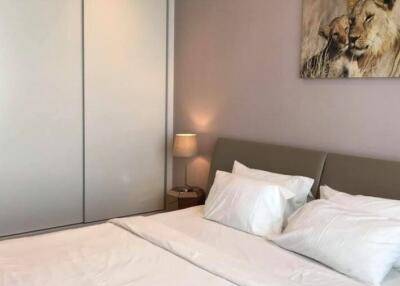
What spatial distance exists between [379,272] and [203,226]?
111cm

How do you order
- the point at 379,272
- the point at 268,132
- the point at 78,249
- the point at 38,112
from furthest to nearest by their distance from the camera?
the point at 38,112
the point at 268,132
the point at 78,249
the point at 379,272

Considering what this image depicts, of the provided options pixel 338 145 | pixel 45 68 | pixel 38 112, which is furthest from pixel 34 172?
pixel 338 145

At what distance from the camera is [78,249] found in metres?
2.22

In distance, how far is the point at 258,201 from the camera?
2.61m

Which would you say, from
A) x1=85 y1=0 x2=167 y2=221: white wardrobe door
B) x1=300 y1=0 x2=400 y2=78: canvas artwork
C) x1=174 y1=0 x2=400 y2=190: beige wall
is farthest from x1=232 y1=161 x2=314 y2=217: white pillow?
x1=85 y1=0 x2=167 y2=221: white wardrobe door

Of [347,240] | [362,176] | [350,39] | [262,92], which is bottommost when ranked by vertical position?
[347,240]

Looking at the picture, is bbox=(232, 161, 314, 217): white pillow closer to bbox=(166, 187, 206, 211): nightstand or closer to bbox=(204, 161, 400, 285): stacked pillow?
bbox=(204, 161, 400, 285): stacked pillow

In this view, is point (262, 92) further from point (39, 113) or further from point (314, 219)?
point (39, 113)

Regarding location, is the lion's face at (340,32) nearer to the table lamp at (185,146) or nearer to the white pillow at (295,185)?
the white pillow at (295,185)

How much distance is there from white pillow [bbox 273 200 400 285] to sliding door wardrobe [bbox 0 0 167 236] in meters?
2.06

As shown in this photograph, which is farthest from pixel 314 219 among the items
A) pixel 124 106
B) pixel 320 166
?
pixel 124 106

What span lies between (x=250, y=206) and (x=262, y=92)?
1026 millimetres

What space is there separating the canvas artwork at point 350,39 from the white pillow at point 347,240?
2.92 feet

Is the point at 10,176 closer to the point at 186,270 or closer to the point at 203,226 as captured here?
the point at 203,226
